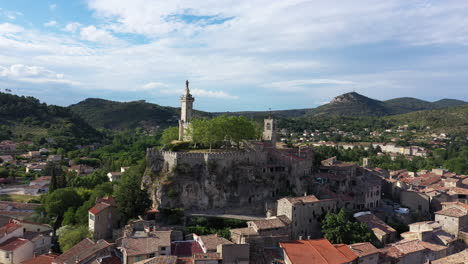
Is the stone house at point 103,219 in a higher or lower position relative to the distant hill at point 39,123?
lower

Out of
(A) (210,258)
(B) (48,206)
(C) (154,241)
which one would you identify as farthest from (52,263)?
(B) (48,206)

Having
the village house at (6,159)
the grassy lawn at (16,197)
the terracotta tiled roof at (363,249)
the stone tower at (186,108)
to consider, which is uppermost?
the stone tower at (186,108)

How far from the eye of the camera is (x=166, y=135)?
229 feet

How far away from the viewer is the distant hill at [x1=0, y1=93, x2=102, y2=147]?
12812 cm

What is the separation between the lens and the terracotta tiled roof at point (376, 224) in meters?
44.6

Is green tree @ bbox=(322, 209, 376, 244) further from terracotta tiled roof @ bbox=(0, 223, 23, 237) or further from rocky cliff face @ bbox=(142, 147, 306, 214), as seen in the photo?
terracotta tiled roof @ bbox=(0, 223, 23, 237)

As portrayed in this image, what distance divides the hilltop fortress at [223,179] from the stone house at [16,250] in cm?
1532

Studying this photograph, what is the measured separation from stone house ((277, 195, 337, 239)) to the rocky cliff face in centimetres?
501

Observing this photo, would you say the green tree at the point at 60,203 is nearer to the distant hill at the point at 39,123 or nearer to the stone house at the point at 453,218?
the stone house at the point at 453,218

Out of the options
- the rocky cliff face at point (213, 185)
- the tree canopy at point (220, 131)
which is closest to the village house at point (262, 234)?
the rocky cliff face at point (213, 185)

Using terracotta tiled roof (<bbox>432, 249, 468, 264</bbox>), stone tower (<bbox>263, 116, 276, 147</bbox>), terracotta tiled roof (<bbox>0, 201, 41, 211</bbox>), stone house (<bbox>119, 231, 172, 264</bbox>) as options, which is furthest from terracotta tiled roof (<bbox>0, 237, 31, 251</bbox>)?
terracotta tiled roof (<bbox>432, 249, 468, 264</bbox>)

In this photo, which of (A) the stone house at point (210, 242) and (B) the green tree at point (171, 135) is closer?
(A) the stone house at point (210, 242)

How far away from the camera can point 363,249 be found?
128 feet

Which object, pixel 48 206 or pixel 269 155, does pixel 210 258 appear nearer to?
pixel 269 155
